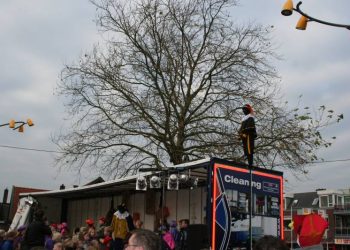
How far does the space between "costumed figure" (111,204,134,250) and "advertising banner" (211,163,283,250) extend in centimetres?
378

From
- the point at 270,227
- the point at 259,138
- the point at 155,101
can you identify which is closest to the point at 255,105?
the point at 259,138

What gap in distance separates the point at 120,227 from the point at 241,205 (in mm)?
4058

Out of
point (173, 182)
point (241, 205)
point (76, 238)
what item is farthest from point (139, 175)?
point (241, 205)

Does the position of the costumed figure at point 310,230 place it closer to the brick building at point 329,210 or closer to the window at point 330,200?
the brick building at point 329,210

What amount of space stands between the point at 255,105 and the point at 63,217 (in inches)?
376

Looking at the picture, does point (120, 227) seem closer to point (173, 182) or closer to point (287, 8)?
point (173, 182)

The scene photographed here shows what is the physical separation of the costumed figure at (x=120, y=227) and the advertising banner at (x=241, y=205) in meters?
3.78

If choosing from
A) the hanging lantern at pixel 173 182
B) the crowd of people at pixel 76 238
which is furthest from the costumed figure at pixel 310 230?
the hanging lantern at pixel 173 182

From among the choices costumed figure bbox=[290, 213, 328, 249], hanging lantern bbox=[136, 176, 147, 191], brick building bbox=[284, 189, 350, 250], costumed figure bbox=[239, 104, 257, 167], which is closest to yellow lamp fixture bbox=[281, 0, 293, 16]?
costumed figure bbox=[239, 104, 257, 167]

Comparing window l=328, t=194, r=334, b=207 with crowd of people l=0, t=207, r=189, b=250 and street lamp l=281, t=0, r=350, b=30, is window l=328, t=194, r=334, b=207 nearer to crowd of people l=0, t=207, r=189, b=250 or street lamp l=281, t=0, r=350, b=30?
crowd of people l=0, t=207, r=189, b=250

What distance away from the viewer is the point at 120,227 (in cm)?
1331

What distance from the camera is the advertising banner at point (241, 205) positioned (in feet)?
33.2

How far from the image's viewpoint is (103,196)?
18.1m

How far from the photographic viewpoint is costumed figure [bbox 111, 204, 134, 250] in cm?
1314
